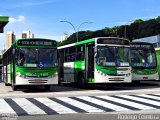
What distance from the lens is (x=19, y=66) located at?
22078 millimetres

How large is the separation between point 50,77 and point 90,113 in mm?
9701

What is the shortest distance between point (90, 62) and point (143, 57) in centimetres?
552

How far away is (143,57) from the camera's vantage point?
1122 inches

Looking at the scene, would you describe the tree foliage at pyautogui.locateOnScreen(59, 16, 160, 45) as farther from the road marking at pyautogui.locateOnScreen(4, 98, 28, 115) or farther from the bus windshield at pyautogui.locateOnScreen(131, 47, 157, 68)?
the road marking at pyautogui.locateOnScreen(4, 98, 28, 115)

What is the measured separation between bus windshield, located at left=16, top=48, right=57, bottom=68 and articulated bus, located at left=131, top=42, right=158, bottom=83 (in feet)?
23.7

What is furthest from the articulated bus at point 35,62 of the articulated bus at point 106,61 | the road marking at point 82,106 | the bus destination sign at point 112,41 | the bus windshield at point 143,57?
the bus windshield at point 143,57

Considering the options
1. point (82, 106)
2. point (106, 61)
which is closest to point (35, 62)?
point (106, 61)

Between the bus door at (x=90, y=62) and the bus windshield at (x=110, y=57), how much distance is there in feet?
2.55

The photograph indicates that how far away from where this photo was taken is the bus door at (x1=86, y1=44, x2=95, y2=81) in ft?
79.7

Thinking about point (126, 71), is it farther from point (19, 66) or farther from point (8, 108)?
point (8, 108)

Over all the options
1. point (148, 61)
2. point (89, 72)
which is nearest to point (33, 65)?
point (89, 72)

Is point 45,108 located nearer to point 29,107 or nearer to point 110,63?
point 29,107

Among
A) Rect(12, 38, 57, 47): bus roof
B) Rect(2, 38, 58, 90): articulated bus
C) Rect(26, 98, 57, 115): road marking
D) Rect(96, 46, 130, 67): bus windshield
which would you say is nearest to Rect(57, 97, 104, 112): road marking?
Rect(26, 98, 57, 115): road marking

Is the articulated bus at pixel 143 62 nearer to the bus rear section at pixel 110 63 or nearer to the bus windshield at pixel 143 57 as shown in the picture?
the bus windshield at pixel 143 57
